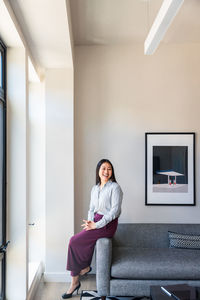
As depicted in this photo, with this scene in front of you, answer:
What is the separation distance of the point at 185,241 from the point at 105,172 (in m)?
1.21

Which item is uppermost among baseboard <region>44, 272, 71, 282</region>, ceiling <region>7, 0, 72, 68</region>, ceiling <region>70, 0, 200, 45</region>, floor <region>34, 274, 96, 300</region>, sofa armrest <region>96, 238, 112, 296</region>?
ceiling <region>70, 0, 200, 45</region>

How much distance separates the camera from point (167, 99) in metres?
3.70

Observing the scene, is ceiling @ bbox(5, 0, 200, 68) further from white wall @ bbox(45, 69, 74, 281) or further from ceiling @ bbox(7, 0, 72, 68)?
white wall @ bbox(45, 69, 74, 281)

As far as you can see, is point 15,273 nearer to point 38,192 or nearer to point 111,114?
point 38,192

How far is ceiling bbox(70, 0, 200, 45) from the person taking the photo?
109 inches

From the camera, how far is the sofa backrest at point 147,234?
10.9 ft

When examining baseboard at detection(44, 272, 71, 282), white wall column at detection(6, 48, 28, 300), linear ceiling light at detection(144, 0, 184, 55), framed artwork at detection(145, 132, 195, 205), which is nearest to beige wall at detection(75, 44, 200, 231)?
framed artwork at detection(145, 132, 195, 205)

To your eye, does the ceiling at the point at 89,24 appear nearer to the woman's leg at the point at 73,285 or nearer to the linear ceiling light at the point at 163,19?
the linear ceiling light at the point at 163,19

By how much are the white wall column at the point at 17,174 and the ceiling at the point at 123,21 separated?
86 cm

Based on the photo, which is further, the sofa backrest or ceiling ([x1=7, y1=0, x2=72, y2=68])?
the sofa backrest

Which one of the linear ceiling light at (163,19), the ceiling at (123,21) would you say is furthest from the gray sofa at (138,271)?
the ceiling at (123,21)

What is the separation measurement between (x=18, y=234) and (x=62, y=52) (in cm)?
189

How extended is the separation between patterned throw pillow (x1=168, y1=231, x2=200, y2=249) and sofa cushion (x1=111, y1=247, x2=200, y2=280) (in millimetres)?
234

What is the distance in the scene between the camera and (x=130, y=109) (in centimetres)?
372
